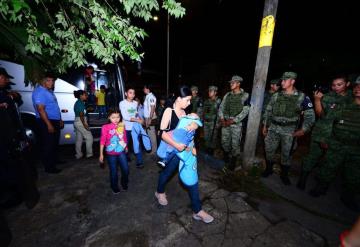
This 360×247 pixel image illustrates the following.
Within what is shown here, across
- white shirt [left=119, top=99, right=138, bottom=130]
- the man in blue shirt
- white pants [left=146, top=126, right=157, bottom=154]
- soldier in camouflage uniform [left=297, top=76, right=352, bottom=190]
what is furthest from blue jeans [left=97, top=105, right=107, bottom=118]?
soldier in camouflage uniform [left=297, top=76, right=352, bottom=190]

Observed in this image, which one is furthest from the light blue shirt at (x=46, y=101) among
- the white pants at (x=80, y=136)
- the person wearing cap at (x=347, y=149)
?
the person wearing cap at (x=347, y=149)

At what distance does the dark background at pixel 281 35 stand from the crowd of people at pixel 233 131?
288 cm

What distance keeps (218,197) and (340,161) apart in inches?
84.9

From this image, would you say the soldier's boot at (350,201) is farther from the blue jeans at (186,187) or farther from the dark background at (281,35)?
the dark background at (281,35)

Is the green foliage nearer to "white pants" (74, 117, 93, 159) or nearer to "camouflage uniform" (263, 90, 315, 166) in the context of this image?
"white pants" (74, 117, 93, 159)

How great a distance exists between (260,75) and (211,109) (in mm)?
1850

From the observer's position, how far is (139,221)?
9.14 ft

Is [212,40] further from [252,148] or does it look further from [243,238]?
[243,238]

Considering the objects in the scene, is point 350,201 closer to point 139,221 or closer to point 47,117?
point 139,221

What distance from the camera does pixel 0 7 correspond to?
6.64 ft

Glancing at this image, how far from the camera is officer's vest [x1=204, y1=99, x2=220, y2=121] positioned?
537 cm

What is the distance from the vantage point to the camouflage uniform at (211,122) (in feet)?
17.6

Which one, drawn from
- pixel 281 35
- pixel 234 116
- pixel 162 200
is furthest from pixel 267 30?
pixel 281 35

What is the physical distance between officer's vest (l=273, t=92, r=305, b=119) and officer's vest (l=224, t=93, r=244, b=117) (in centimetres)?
76
